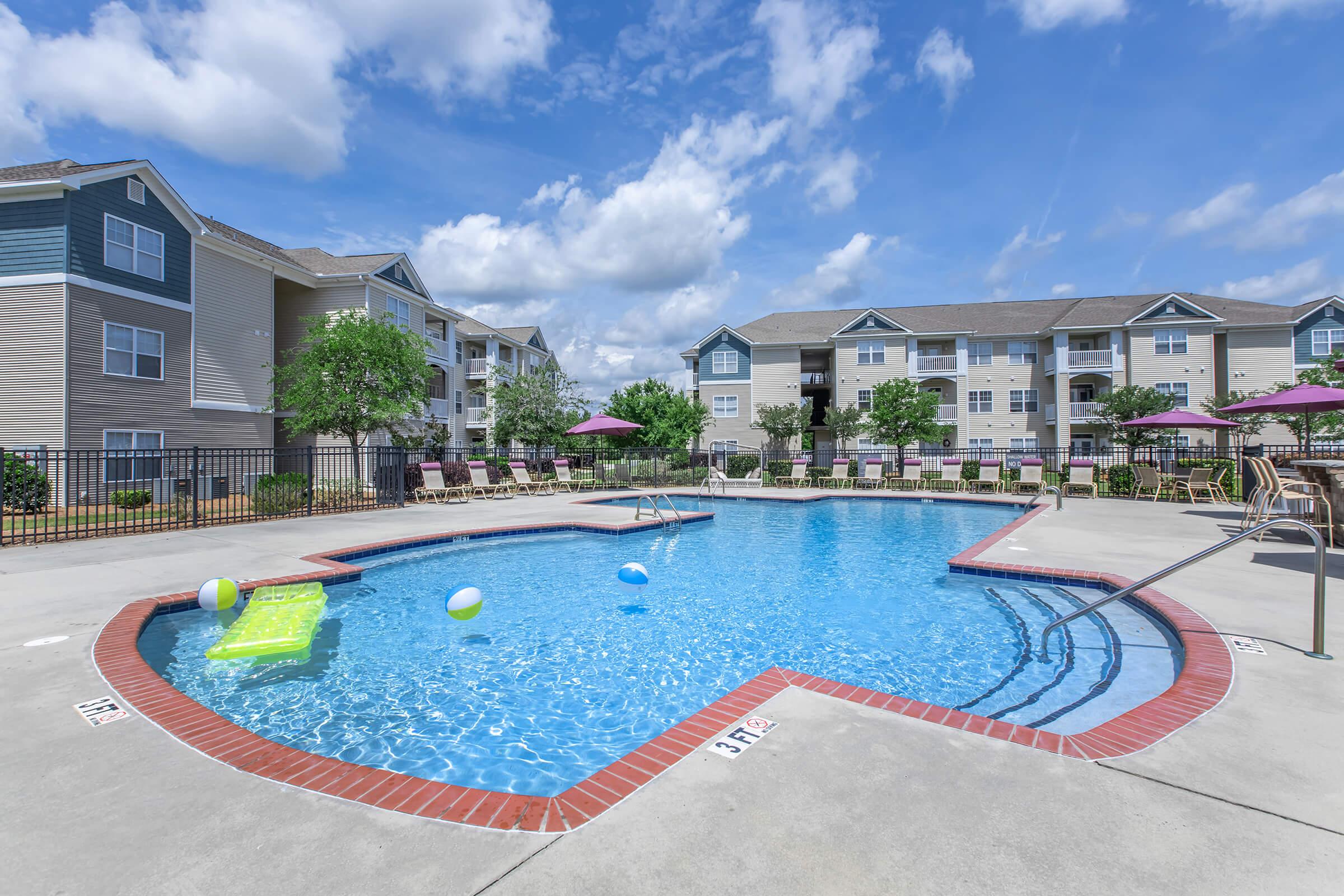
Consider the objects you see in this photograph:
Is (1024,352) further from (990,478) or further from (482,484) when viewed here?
(482,484)

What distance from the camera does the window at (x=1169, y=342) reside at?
3128 centimetres

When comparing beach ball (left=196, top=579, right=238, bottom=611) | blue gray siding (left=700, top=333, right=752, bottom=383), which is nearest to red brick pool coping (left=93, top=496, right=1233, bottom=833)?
beach ball (left=196, top=579, right=238, bottom=611)

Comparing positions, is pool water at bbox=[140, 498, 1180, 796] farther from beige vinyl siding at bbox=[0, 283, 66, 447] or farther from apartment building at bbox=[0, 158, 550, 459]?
apartment building at bbox=[0, 158, 550, 459]

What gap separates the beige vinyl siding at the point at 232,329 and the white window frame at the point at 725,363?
23.2 meters

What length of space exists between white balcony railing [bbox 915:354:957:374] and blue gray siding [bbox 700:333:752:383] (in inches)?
386

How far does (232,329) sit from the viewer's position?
66.6 ft

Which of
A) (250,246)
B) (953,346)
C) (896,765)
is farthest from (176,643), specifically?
(953,346)

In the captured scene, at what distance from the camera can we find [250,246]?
2111 cm

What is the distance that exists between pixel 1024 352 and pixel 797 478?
20.7m

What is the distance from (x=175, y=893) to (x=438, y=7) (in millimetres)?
11069

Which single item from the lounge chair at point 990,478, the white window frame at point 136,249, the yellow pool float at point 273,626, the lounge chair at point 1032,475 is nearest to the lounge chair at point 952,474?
the lounge chair at point 990,478

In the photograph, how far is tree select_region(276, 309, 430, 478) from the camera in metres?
16.5

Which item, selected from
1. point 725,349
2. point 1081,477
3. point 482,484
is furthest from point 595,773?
point 725,349

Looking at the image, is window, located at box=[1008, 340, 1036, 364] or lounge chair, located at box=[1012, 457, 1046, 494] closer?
lounge chair, located at box=[1012, 457, 1046, 494]
